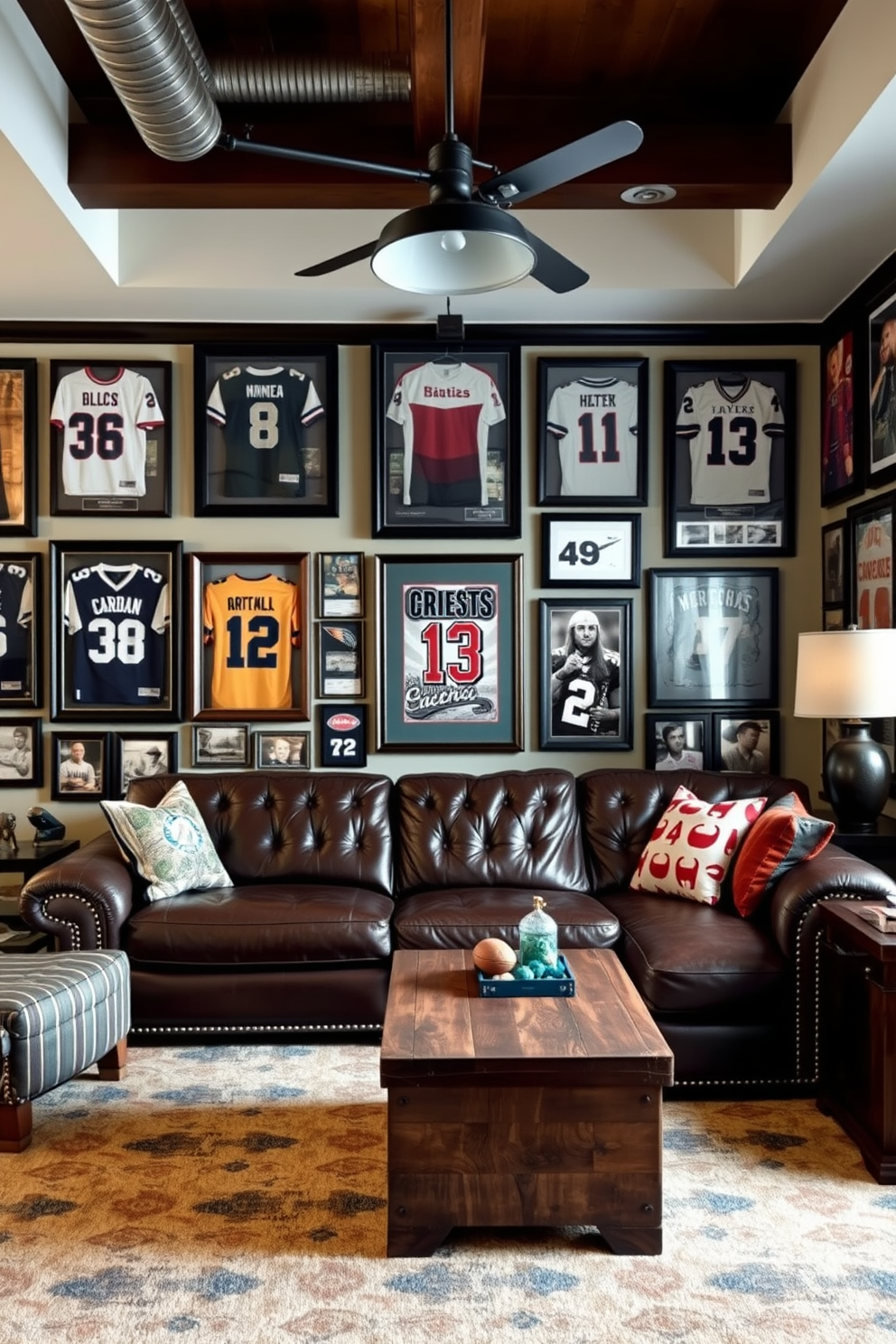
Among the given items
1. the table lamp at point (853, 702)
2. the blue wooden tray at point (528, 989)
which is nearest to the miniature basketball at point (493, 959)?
A: the blue wooden tray at point (528, 989)

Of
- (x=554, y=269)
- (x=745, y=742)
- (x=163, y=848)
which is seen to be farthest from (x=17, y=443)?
(x=745, y=742)

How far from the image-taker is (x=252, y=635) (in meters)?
5.00

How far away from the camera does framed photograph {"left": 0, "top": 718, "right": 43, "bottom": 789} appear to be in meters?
4.98

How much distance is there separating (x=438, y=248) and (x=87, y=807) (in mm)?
3340

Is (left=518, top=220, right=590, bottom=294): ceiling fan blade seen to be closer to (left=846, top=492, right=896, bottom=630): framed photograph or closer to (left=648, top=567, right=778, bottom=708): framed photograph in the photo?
(left=846, top=492, right=896, bottom=630): framed photograph

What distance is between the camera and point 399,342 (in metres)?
4.96

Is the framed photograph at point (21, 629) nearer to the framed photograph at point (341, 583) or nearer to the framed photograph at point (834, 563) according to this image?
the framed photograph at point (341, 583)

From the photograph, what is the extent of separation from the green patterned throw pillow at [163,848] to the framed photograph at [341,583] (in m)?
1.23

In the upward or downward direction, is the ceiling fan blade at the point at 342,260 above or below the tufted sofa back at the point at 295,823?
above

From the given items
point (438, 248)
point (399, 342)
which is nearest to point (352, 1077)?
point (438, 248)

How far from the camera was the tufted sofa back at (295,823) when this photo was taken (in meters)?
4.44

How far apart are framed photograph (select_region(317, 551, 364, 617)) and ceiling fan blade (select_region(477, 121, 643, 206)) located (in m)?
2.42

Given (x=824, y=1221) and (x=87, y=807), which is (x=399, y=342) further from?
(x=824, y=1221)

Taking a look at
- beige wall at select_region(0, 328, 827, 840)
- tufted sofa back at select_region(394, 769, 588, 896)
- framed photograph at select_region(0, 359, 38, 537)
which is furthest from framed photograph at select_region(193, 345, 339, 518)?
tufted sofa back at select_region(394, 769, 588, 896)
